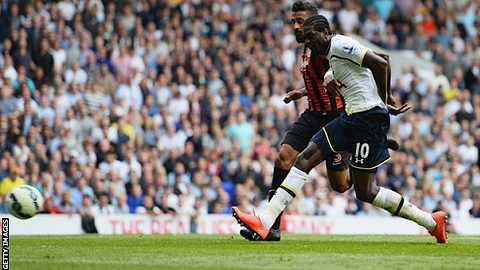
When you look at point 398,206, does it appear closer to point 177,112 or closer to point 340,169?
point 340,169

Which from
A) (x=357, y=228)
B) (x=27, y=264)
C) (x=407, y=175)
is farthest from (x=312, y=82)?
(x=407, y=175)

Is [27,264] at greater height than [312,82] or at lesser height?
lesser

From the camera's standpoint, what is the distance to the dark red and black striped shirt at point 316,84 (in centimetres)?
1151

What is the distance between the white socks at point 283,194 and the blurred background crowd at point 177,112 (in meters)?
5.67

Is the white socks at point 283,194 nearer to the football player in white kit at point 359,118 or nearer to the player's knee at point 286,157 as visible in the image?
the football player in white kit at point 359,118

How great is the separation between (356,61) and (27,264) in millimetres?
3775

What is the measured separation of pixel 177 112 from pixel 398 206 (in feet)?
32.4

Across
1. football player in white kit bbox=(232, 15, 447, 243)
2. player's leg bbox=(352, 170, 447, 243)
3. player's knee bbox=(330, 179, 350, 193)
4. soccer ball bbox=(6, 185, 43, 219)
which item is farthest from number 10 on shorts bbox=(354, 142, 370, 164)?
soccer ball bbox=(6, 185, 43, 219)

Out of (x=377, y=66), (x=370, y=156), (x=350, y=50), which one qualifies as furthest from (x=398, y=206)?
(x=350, y=50)

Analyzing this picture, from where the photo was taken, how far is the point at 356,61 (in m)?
10.4

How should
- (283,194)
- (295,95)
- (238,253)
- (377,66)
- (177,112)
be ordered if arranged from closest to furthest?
(238,253)
(377,66)
(283,194)
(295,95)
(177,112)

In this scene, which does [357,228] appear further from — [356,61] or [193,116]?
[356,61]

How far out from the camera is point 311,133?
1178 cm

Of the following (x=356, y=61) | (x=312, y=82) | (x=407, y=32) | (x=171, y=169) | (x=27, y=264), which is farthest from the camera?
(x=407, y=32)
